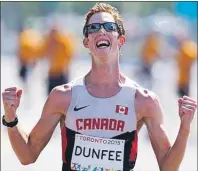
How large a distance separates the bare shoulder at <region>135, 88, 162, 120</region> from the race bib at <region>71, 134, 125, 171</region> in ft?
0.71

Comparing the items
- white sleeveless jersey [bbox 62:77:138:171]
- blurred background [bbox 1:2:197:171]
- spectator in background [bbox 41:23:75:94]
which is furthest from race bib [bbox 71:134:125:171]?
spectator in background [bbox 41:23:75:94]

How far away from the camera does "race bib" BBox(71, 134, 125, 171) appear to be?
534cm

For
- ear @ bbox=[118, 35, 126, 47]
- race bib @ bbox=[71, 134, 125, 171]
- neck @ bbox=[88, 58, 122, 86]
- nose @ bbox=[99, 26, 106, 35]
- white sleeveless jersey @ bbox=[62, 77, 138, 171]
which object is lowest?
race bib @ bbox=[71, 134, 125, 171]

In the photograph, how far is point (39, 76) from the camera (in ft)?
96.2

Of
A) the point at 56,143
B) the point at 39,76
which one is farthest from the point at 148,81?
the point at 56,143

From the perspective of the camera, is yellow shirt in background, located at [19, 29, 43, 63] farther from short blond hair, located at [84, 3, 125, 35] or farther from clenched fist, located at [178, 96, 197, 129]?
clenched fist, located at [178, 96, 197, 129]

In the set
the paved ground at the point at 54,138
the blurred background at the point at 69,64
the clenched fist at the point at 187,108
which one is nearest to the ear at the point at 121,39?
the clenched fist at the point at 187,108

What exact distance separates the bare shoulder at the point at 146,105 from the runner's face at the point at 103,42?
32cm

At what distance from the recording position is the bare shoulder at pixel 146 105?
5340 mm

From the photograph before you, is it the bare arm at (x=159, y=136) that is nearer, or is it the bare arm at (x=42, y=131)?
the bare arm at (x=159, y=136)

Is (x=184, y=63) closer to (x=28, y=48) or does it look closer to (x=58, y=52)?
(x=58, y=52)

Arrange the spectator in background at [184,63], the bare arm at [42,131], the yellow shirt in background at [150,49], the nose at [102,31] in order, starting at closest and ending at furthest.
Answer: the nose at [102,31], the bare arm at [42,131], the spectator in background at [184,63], the yellow shirt in background at [150,49]

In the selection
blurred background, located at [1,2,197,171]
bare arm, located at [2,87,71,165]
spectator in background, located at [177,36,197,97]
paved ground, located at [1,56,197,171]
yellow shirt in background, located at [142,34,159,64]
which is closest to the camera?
bare arm, located at [2,87,71,165]

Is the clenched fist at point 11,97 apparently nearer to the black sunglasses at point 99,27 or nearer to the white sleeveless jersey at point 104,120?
the white sleeveless jersey at point 104,120
